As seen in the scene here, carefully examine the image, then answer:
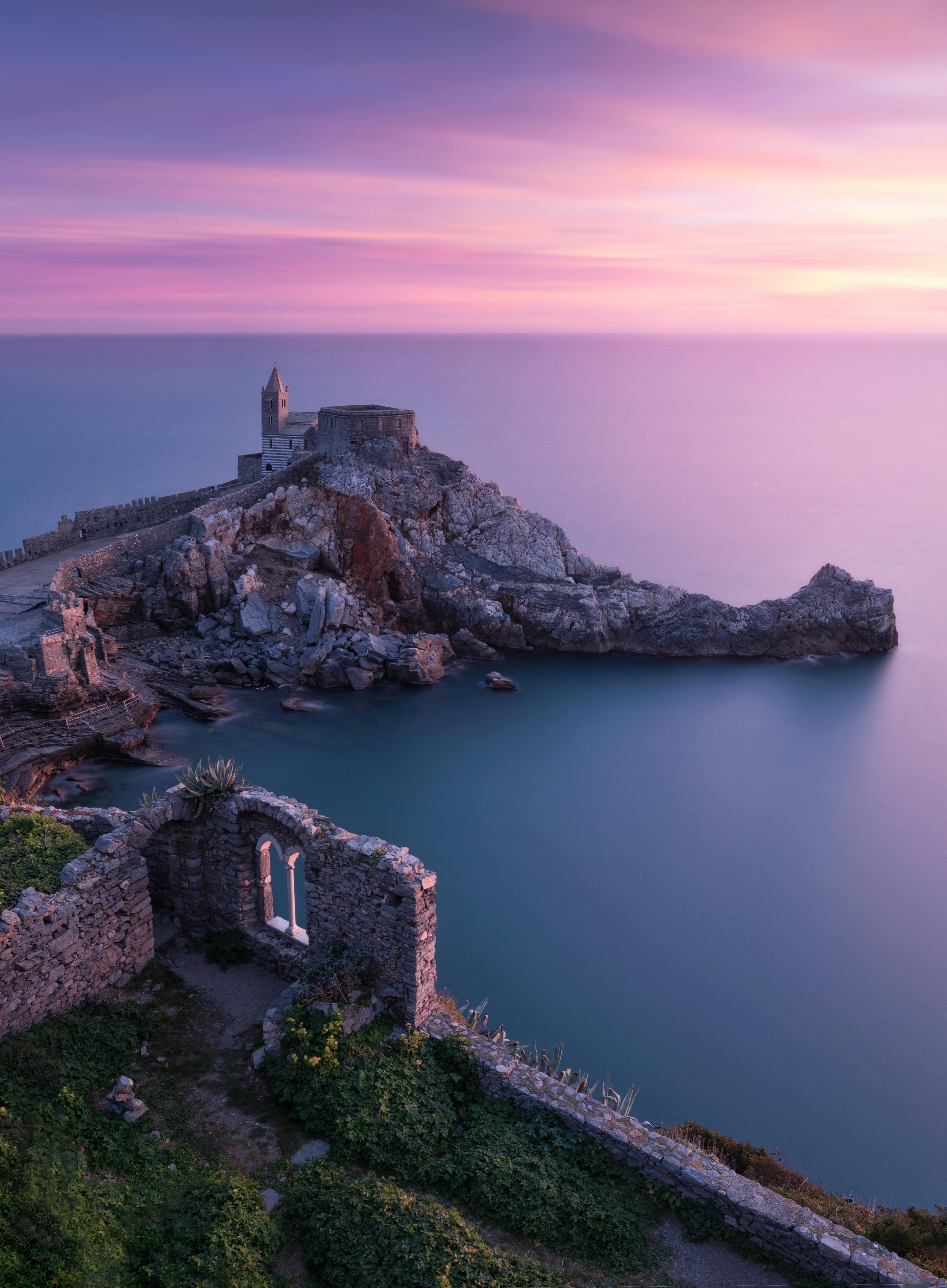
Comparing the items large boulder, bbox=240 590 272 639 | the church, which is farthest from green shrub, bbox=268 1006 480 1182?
the church

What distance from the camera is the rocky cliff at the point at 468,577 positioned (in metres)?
37.7

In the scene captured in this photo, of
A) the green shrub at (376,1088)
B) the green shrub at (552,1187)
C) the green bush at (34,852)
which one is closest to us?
the green shrub at (552,1187)

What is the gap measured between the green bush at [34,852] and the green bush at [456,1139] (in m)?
3.73

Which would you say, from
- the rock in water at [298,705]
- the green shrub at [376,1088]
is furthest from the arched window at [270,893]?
the rock in water at [298,705]

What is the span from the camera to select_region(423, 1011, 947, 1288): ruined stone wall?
28.4 ft

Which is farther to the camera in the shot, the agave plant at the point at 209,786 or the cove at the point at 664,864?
the cove at the point at 664,864

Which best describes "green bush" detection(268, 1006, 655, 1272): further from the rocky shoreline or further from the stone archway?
the rocky shoreline

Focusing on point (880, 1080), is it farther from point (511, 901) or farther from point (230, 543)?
point (230, 543)

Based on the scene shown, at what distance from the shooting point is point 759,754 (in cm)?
3309

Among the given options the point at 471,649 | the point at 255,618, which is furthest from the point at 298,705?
the point at 471,649

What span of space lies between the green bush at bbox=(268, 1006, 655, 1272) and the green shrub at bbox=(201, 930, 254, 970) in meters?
2.19

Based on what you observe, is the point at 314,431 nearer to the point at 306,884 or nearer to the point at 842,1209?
the point at 306,884

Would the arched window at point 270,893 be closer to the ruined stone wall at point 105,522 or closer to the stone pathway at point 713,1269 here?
the stone pathway at point 713,1269

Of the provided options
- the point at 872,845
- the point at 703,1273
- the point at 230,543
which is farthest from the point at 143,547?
the point at 703,1273
